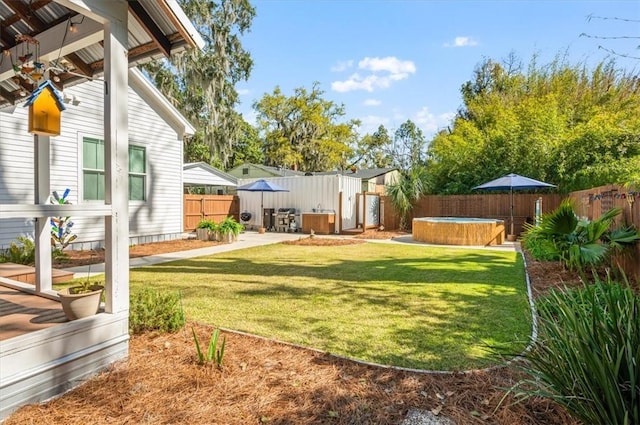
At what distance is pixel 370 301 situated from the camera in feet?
15.9

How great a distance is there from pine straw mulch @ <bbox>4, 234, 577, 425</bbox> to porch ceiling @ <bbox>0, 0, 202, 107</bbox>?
2674 millimetres

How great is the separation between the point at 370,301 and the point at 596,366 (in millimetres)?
3160

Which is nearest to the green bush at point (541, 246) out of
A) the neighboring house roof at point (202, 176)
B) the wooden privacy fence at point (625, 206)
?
the wooden privacy fence at point (625, 206)

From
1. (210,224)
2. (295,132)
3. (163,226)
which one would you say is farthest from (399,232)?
(295,132)

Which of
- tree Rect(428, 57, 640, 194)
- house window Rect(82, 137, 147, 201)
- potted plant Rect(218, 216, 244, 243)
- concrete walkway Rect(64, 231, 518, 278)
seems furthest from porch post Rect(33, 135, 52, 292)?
tree Rect(428, 57, 640, 194)

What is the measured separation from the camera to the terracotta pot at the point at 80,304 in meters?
2.62

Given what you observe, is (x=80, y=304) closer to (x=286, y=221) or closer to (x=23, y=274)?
(x=23, y=274)

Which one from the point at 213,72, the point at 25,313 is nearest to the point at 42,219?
the point at 25,313

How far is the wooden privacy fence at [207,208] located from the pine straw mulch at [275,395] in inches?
445

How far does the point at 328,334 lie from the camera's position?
11.8ft

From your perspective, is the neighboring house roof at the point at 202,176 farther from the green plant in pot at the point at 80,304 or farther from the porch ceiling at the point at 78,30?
the green plant in pot at the point at 80,304

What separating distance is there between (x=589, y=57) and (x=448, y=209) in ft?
38.3

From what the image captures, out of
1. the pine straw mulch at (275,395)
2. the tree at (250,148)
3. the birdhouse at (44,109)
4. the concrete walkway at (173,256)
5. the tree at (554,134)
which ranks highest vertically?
the tree at (250,148)

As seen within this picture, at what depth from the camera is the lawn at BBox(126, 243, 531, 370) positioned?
3.30 metres
